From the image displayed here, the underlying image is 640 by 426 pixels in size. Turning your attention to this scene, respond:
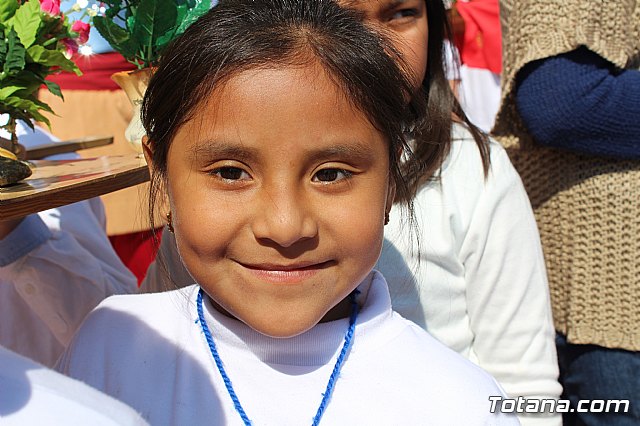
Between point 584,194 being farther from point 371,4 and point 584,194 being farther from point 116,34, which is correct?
point 116,34

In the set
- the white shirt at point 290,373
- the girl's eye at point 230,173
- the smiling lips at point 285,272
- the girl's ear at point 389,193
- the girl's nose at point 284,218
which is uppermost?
the girl's eye at point 230,173

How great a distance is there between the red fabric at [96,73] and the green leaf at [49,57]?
114 cm

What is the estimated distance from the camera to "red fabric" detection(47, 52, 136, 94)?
291cm

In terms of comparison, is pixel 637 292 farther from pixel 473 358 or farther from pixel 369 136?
pixel 369 136

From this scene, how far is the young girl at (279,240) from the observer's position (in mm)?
1108

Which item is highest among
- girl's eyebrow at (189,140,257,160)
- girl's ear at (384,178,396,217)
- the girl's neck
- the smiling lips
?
girl's eyebrow at (189,140,257,160)

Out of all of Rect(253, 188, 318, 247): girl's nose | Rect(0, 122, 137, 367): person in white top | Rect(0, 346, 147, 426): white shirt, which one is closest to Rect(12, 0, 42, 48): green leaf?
Rect(0, 122, 137, 367): person in white top

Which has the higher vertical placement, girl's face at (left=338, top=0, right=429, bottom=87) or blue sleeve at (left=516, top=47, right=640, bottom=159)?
girl's face at (left=338, top=0, right=429, bottom=87)

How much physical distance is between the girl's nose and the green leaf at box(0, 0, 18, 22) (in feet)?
2.97

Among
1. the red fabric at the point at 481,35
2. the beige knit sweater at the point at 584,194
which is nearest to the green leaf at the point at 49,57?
the beige knit sweater at the point at 584,194

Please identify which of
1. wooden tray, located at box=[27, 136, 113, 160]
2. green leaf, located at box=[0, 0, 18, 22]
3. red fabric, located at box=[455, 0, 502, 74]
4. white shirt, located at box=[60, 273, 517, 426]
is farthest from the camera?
red fabric, located at box=[455, 0, 502, 74]

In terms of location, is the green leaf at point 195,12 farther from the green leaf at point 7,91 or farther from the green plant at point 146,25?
the green leaf at point 7,91

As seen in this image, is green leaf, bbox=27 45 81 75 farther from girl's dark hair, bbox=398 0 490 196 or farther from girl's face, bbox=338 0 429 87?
girl's dark hair, bbox=398 0 490 196

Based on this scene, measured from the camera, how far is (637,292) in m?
1.96
